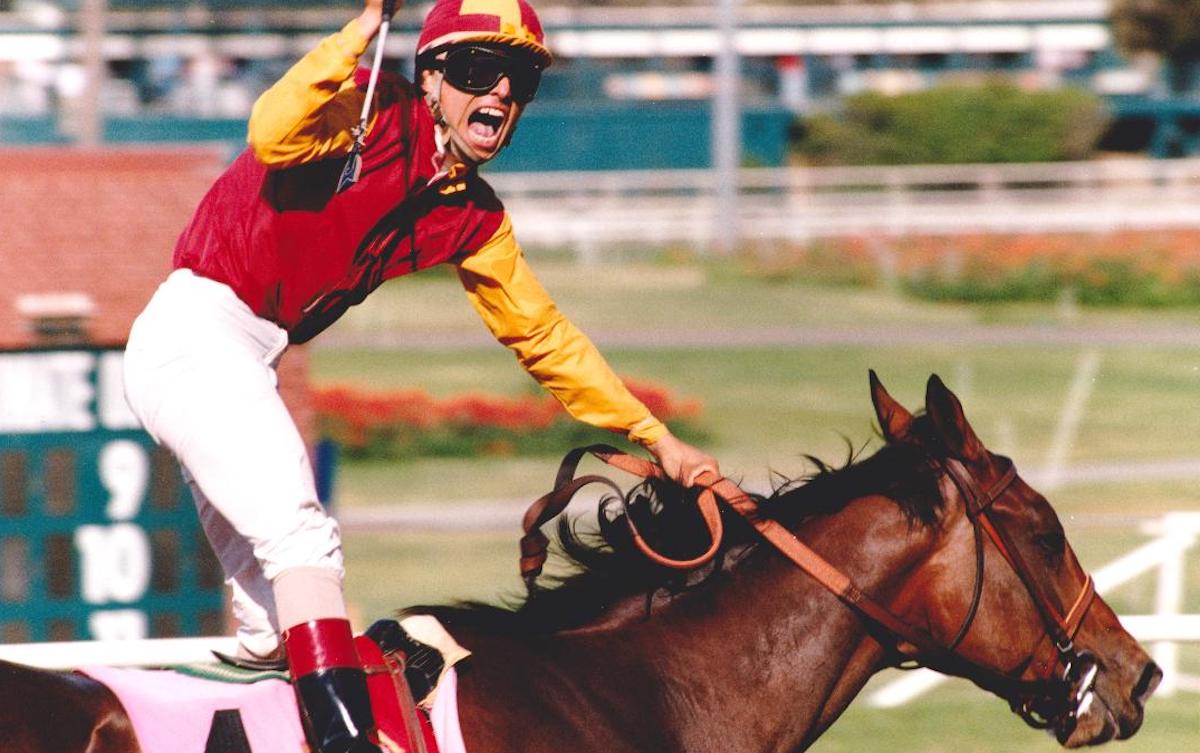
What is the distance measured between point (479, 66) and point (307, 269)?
0.47 meters

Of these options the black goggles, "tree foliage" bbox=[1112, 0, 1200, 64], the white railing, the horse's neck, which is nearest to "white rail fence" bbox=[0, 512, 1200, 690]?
the white railing

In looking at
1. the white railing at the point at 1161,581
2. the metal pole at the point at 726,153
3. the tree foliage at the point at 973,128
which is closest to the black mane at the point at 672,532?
the white railing at the point at 1161,581

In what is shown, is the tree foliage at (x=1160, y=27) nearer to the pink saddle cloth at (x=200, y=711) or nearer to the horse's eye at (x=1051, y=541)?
the horse's eye at (x=1051, y=541)

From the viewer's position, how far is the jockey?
3.01 metres

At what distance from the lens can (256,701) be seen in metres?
3.07

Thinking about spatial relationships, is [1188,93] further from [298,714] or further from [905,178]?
[298,714]

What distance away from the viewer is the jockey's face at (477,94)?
3279mm

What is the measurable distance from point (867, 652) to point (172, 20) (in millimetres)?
32960

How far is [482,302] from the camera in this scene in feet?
12.1

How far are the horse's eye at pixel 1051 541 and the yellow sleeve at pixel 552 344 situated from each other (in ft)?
2.46

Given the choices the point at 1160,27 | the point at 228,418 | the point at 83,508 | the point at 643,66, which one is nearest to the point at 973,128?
the point at 1160,27

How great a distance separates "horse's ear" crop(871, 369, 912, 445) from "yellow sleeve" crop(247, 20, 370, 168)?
117 centimetres

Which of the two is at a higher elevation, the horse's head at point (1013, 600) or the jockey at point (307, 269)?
the jockey at point (307, 269)

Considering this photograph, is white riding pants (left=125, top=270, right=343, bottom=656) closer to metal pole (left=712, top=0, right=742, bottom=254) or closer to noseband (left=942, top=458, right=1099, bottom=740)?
noseband (left=942, top=458, right=1099, bottom=740)
